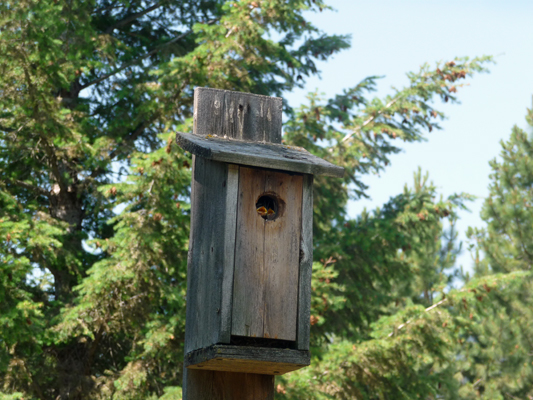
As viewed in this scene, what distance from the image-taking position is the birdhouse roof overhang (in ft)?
9.37

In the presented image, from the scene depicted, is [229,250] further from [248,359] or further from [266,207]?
[248,359]

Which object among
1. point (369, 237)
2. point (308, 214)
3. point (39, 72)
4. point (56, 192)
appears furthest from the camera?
point (369, 237)

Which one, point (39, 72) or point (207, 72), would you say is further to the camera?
point (207, 72)

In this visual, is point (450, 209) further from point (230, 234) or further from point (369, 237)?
point (230, 234)

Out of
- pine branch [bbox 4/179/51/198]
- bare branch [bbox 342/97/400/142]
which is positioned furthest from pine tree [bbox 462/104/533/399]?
pine branch [bbox 4/179/51/198]

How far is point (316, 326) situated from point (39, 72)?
17.6 ft

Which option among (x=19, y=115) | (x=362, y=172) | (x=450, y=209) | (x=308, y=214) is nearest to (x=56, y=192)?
(x=19, y=115)

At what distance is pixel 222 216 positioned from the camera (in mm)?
2885

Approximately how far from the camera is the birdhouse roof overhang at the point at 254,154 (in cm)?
286

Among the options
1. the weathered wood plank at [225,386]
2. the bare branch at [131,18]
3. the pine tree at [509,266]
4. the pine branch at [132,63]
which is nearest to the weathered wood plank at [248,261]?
the weathered wood plank at [225,386]

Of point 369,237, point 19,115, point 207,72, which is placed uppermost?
point 207,72

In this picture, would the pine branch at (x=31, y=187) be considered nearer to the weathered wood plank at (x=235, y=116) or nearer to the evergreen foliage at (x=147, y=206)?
the evergreen foliage at (x=147, y=206)

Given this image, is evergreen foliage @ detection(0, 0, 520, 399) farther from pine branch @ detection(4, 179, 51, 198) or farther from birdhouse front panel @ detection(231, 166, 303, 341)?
birdhouse front panel @ detection(231, 166, 303, 341)

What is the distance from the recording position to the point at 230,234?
9.34 ft
